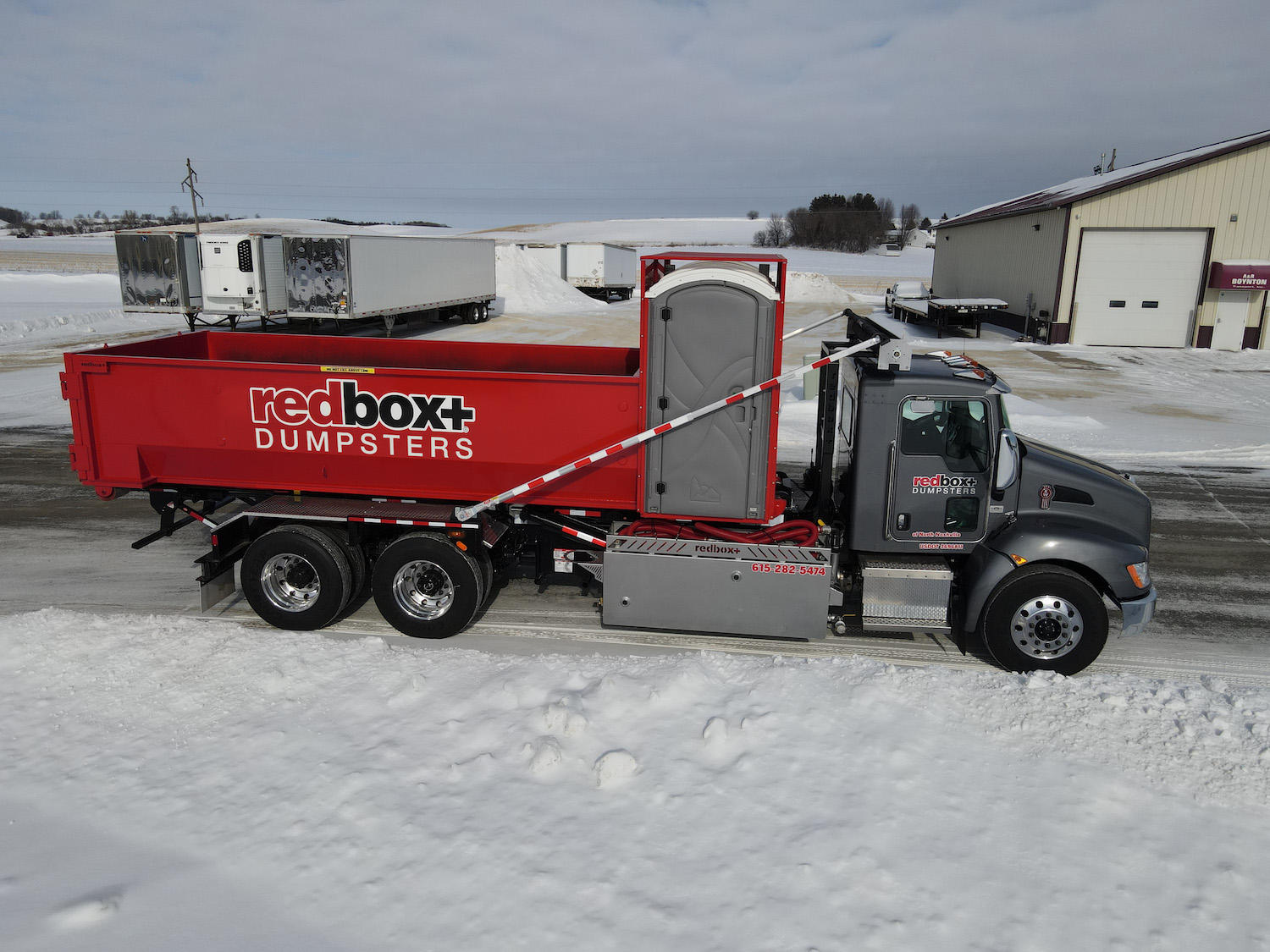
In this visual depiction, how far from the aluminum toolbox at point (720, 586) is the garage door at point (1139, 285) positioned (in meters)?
30.4

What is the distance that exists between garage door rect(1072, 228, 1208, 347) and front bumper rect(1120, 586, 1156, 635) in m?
29.2

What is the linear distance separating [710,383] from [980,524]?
261cm

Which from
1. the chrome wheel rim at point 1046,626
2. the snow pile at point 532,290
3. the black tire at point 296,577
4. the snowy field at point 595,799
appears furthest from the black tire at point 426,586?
the snow pile at point 532,290

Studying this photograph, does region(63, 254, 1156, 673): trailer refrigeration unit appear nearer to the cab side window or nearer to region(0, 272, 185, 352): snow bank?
the cab side window

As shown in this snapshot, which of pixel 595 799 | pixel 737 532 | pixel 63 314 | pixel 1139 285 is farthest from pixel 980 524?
pixel 63 314

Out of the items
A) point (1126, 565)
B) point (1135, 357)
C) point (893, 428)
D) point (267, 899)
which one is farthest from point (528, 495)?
point (1135, 357)

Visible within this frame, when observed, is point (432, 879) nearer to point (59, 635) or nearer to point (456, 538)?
point (456, 538)

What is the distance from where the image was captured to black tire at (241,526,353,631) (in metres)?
7.88

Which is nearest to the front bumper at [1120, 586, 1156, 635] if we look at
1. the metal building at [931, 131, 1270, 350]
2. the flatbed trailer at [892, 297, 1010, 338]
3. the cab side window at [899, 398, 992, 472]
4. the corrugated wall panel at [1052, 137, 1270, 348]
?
the cab side window at [899, 398, 992, 472]

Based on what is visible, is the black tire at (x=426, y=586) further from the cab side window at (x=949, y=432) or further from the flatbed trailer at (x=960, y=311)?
the flatbed trailer at (x=960, y=311)

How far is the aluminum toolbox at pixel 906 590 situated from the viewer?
7438 millimetres

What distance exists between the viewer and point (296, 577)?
26.7 ft

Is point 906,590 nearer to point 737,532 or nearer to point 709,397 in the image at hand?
point 737,532

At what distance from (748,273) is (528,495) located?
277 centimetres
